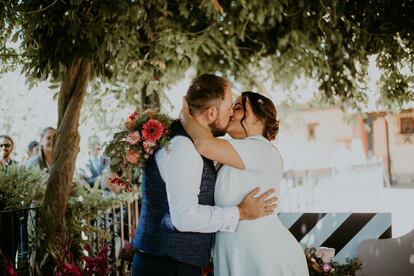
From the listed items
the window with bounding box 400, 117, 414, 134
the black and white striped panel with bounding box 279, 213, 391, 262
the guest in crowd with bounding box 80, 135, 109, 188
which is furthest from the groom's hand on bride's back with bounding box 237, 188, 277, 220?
the window with bounding box 400, 117, 414, 134

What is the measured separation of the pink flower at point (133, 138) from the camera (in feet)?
9.38

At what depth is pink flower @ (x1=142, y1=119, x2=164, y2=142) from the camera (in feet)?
9.05

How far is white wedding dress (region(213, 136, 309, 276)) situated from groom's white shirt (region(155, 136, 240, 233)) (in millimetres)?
247

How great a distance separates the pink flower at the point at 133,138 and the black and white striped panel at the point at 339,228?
2.51m

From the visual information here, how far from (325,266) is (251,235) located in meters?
1.41

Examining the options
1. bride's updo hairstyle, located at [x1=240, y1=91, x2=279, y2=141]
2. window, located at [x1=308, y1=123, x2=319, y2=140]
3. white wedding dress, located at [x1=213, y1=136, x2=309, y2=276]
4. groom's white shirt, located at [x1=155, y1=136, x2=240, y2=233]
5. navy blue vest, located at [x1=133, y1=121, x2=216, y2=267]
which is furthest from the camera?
window, located at [x1=308, y1=123, x2=319, y2=140]

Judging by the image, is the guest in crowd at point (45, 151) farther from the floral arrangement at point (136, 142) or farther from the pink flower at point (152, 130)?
the pink flower at point (152, 130)

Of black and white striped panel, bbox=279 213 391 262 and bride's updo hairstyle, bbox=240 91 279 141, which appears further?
black and white striped panel, bbox=279 213 391 262

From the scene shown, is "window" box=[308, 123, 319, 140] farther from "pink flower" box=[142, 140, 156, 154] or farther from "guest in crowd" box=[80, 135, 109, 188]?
"pink flower" box=[142, 140, 156, 154]

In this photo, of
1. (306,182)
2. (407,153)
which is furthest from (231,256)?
(407,153)

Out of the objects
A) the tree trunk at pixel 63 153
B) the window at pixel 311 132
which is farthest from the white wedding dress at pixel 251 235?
the window at pixel 311 132

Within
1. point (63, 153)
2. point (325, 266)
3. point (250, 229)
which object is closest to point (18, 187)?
point (63, 153)

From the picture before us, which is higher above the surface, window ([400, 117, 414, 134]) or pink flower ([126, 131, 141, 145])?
window ([400, 117, 414, 134])

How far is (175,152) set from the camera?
2648 mm
